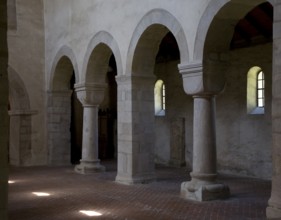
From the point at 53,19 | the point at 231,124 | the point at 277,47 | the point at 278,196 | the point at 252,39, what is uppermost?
the point at 53,19

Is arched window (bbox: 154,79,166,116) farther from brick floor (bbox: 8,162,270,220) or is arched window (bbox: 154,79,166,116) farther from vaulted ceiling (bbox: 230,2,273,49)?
brick floor (bbox: 8,162,270,220)

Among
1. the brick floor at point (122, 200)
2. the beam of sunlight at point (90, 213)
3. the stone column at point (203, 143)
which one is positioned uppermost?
the stone column at point (203, 143)

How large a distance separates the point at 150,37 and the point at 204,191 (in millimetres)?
3588

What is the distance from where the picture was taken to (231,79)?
11.9 metres

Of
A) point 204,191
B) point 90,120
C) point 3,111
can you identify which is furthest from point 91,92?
point 3,111

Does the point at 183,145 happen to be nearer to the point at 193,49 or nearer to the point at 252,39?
the point at 252,39

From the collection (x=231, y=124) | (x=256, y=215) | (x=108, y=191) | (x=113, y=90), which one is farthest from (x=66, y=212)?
(x=113, y=90)

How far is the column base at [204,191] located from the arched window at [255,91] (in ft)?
14.4

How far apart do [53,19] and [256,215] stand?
31.6ft

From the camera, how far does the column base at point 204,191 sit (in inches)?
286

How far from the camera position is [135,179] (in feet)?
30.1

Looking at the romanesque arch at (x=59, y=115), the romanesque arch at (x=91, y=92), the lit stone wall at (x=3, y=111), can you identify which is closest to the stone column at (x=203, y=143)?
the romanesque arch at (x=91, y=92)

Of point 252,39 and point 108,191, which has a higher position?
point 252,39

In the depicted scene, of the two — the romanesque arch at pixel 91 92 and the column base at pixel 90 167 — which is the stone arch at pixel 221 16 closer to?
the romanesque arch at pixel 91 92
